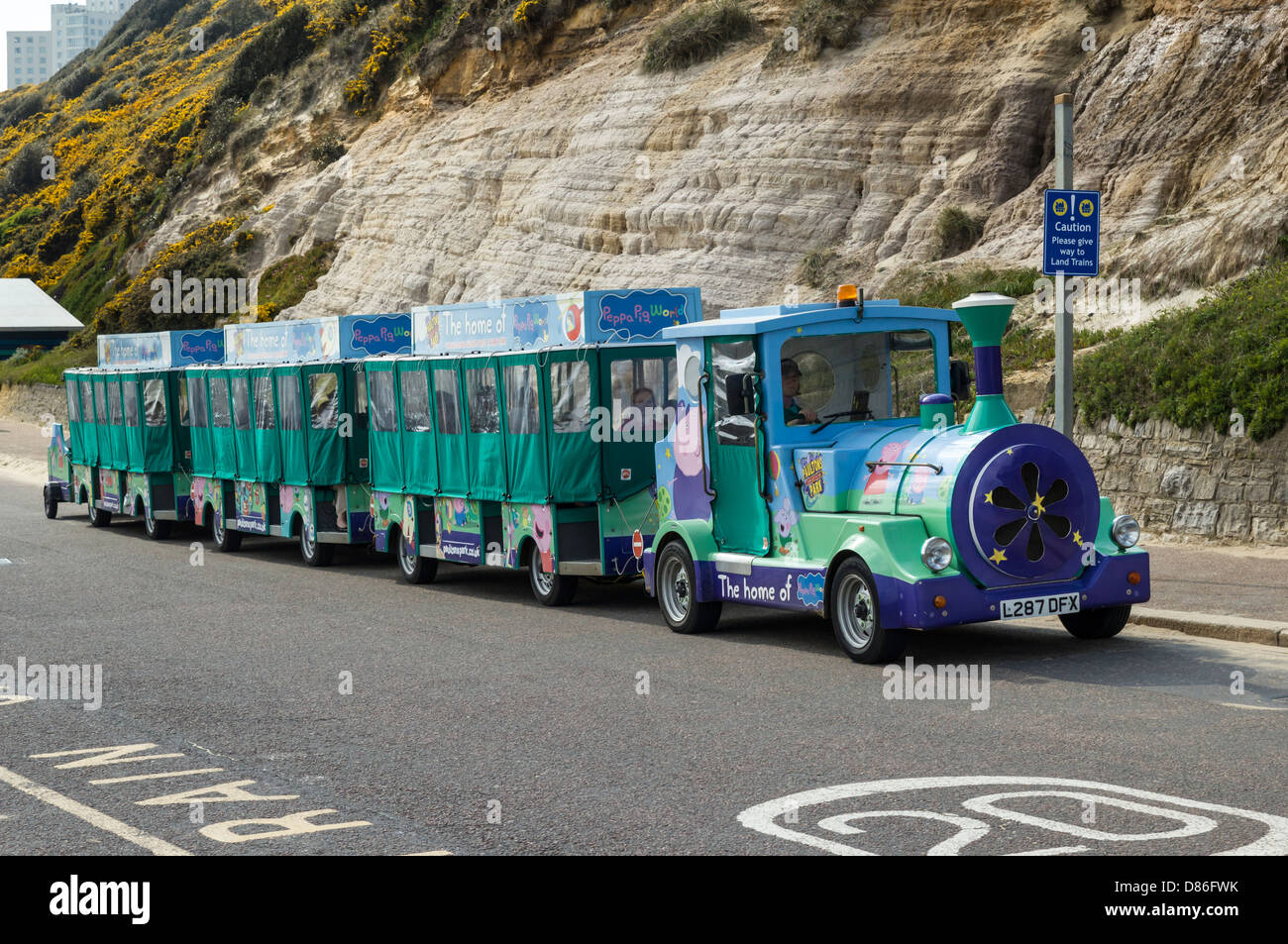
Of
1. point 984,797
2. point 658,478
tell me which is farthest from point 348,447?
point 984,797

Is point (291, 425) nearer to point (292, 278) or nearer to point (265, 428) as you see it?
point (265, 428)

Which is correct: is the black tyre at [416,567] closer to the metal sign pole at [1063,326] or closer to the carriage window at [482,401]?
the carriage window at [482,401]

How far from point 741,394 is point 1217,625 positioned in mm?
4019

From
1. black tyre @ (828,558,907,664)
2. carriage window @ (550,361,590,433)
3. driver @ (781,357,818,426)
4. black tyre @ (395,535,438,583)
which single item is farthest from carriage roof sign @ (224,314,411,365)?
black tyre @ (828,558,907,664)

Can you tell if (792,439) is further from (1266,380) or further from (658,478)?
(1266,380)

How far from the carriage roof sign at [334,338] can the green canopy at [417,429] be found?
146cm

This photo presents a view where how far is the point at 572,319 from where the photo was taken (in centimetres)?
1508

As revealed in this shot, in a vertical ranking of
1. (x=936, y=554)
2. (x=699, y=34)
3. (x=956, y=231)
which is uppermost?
(x=699, y=34)

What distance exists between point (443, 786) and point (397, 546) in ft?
35.8

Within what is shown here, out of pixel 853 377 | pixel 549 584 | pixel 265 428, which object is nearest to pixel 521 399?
pixel 549 584

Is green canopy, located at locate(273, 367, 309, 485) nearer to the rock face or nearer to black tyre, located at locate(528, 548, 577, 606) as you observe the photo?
black tyre, located at locate(528, 548, 577, 606)

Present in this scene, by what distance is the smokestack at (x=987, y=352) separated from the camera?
10.9 meters

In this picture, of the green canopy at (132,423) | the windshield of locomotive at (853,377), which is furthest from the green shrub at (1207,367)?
the green canopy at (132,423)

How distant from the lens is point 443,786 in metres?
7.68
